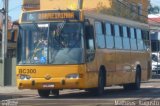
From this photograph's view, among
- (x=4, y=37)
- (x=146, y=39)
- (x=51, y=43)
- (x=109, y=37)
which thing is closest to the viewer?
(x=51, y=43)

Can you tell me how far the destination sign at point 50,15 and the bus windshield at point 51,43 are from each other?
0.73ft

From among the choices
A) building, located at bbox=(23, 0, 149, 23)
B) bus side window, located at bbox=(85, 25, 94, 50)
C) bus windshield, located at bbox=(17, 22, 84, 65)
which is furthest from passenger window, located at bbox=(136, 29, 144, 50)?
building, located at bbox=(23, 0, 149, 23)

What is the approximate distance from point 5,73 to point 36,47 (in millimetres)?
11820

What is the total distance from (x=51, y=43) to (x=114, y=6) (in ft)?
126

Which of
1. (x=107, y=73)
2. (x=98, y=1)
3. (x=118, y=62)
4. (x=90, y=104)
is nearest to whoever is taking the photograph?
(x=90, y=104)

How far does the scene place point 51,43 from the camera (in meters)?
23.8

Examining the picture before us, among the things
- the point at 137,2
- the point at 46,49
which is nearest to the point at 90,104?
the point at 46,49

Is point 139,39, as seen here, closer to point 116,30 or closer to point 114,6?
point 116,30

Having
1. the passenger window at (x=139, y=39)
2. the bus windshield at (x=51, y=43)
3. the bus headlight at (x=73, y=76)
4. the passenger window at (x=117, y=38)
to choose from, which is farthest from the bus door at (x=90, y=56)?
the passenger window at (x=139, y=39)

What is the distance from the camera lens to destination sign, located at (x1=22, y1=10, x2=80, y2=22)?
79.0 ft

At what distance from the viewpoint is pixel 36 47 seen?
23984 mm

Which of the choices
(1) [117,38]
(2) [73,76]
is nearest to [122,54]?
(1) [117,38]

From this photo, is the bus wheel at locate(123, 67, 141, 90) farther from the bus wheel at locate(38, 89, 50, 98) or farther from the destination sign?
the destination sign

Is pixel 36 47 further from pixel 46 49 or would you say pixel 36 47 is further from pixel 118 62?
pixel 118 62
